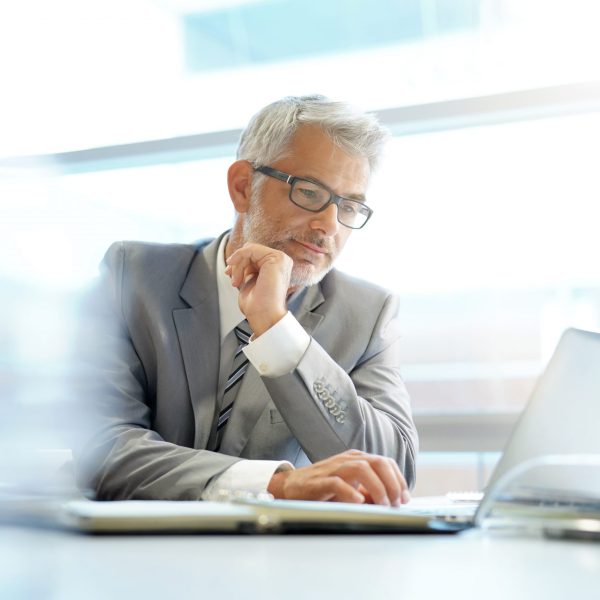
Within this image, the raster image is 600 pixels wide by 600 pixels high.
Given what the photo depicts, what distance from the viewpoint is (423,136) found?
10.0 feet

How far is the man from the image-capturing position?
1.61m

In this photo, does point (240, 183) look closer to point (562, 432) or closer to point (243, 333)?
point (243, 333)

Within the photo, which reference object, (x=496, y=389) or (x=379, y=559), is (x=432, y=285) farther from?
(x=379, y=559)

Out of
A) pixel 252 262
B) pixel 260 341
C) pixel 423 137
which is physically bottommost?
pixel 260 341

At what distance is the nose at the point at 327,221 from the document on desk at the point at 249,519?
137cm

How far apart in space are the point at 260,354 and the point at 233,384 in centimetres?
28

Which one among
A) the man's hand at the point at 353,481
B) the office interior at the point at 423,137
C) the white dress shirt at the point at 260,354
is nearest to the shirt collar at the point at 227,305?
the white dress shirt at the point at 260,354

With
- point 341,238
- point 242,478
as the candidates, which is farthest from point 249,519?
point 341,238

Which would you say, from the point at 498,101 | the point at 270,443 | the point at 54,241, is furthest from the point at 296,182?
the point at 54,241

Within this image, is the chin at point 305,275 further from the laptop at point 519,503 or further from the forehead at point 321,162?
the laptop at point 519,503

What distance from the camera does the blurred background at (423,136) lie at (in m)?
2.89

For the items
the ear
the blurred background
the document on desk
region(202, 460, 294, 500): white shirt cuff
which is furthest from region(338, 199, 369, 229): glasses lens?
the document on desk

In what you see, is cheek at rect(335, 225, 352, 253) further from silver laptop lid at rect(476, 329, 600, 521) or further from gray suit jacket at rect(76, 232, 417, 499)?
silver laptop lid at rect(476, 329, 600, 521)

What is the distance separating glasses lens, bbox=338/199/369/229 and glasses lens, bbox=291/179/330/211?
1.9 inches
